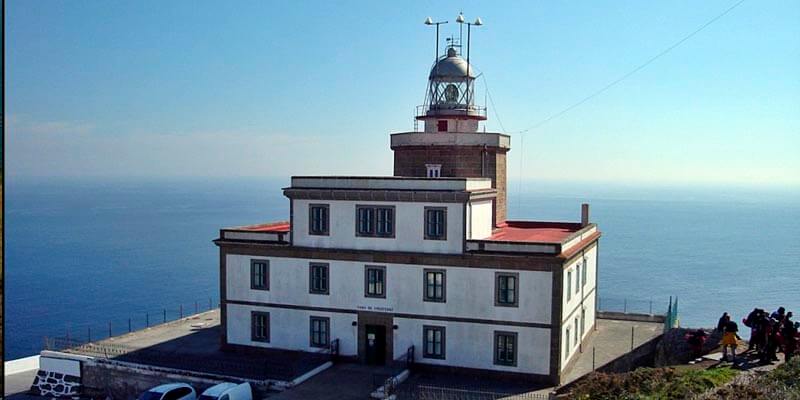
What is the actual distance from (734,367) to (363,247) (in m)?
12.1

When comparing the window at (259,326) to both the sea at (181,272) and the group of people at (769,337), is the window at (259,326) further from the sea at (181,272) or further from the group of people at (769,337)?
the group of people at (769,337)

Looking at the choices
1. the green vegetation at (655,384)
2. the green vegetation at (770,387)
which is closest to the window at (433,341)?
the green vegetation at (655,384)

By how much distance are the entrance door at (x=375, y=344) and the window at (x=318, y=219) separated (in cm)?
377

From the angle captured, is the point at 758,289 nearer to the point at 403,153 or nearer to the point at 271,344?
the point at 403,153

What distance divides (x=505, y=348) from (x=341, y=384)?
5.46 m

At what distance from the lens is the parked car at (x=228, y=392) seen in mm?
21297

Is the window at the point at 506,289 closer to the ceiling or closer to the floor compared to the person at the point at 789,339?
closer to the ceiling

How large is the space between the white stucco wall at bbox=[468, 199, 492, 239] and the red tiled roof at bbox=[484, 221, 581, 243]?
0.40 metres

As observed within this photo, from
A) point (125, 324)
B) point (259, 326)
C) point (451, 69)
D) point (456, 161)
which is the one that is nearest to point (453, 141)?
point (456, 161)

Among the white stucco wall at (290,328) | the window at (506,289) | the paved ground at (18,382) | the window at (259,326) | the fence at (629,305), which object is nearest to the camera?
the window at (506,289)

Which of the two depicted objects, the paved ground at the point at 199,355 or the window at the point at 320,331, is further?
the window at the point at 320,331

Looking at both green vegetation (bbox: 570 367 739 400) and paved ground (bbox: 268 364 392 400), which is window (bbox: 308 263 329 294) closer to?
paved ground (bbox: 268 364 392 400)

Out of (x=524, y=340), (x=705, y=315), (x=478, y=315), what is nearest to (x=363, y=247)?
(x=478, y=315)

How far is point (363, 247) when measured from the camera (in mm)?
24453
